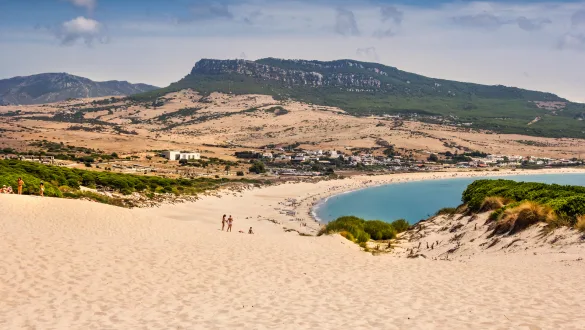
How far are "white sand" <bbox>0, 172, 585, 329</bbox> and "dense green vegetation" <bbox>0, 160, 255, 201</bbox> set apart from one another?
44.4 feet

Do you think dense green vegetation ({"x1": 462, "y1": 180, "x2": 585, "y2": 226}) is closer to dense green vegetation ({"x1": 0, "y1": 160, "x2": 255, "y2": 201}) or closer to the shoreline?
dense green vegetation ({"x1": 0, "y1": 160, "x2": 255, "y2": 201})

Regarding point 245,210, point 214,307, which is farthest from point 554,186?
point 245,210

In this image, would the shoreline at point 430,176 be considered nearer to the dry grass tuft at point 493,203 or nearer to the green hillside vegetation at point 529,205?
the green hillside vegetation at point 529,205

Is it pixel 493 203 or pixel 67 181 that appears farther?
pixel 67 181

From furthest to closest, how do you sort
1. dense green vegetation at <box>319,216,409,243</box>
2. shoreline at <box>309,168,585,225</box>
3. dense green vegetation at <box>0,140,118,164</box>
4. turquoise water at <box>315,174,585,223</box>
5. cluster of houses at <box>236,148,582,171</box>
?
cluster of houses at <box>236,148,582,171</box>
shoreline at <box>309,168,585,225</box>
dense green vegetation at <box>0,140,118,164</box>
turquoise water at <box>315,174,585,223</box>
dense green vegetation at <box>319,216,409,243</box>

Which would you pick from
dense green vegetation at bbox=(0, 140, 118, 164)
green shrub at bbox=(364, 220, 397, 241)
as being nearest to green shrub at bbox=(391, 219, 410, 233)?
green shrub at bbox=(364, 220, 397, 241)

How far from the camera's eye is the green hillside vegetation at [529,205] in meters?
19.9

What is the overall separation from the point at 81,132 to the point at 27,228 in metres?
138

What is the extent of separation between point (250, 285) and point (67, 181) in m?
35.6

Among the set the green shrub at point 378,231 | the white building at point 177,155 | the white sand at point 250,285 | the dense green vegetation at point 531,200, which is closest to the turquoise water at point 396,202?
the dense green vegetation at point 531,200

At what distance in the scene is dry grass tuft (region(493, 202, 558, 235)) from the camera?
2056cm

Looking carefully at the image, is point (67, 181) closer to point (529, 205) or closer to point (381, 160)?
point (529, 205)

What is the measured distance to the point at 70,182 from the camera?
43.1m

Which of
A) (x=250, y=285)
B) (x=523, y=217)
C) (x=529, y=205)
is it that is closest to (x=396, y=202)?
(x=529, y=205)
